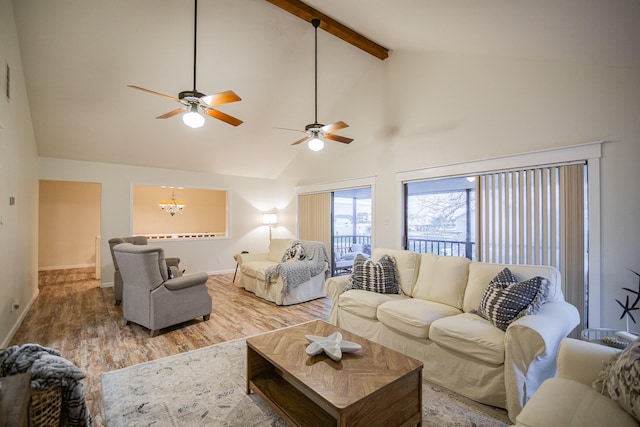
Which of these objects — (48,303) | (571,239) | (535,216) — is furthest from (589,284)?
(48,303)

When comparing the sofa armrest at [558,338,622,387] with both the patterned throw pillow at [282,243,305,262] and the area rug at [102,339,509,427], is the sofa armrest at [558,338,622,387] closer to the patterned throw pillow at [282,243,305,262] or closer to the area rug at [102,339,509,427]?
the area rug at [102,339,509,427]

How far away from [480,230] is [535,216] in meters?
0.62

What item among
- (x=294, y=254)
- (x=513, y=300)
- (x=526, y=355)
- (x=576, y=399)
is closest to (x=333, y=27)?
(x=294, y=254)

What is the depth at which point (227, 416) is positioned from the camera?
2.05 metres

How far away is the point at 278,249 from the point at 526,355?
425cm

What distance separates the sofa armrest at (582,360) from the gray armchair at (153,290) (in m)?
3.53

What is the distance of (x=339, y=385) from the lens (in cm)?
166

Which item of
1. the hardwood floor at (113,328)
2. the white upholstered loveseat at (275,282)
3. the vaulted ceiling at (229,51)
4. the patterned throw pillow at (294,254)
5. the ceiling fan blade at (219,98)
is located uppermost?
the vaulted ceiling at (229,51)

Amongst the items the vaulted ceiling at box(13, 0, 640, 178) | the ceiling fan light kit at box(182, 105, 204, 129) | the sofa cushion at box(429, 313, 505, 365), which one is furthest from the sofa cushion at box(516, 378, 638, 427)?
the ceiling fan light kit at box(182, 105, 204, 129)

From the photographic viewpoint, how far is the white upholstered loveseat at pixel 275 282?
4.63 m

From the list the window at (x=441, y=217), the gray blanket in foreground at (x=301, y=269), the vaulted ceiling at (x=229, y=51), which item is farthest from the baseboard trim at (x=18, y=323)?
the window at (x=441, y=217)

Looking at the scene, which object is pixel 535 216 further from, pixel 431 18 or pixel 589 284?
pixel 431 18

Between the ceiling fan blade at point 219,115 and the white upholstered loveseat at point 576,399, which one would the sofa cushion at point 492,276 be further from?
the ceiling fan blade at point 219,115

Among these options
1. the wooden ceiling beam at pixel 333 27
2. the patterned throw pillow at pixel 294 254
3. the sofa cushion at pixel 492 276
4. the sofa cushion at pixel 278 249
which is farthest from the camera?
the sofa cushion at pixel 278 249
